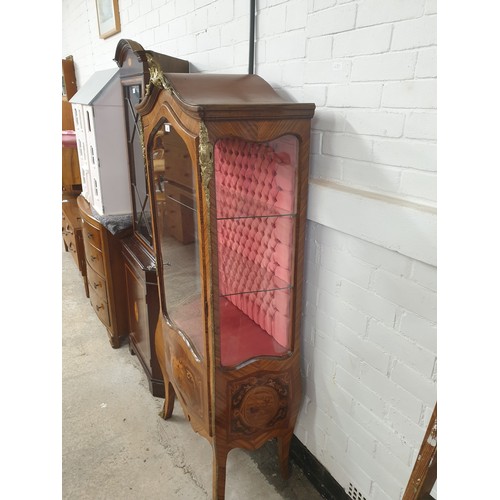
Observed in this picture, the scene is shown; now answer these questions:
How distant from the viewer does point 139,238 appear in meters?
2.30

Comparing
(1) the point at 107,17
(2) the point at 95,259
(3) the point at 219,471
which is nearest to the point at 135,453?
(3) the point at 219,471

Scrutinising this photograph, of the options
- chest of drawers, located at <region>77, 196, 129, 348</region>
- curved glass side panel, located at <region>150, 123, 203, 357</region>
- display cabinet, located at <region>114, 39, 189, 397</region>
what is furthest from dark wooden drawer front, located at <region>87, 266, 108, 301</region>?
curved glass side panel, located at <region>150, 123, 203, 357</region>

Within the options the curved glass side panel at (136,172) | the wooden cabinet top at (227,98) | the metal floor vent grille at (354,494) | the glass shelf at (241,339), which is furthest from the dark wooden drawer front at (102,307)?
the metal floor vent grille at (354,494)

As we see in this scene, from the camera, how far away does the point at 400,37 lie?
1.06 meters

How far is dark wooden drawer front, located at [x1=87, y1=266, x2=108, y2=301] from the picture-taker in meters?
2.62

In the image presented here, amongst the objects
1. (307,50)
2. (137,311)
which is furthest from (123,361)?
(307,50)

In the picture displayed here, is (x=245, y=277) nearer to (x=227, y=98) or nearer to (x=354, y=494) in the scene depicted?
(x=227, y=98)

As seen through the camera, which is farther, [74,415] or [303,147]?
[74,415]

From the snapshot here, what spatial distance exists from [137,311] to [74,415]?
0.63 meters

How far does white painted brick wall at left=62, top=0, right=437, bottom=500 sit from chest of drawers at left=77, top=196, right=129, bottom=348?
124cm

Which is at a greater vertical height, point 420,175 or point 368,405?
point 420,175

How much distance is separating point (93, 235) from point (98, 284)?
0.37 meters

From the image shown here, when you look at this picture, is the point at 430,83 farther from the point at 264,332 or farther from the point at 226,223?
the point at 264,332

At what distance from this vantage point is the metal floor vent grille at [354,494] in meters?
1.55
